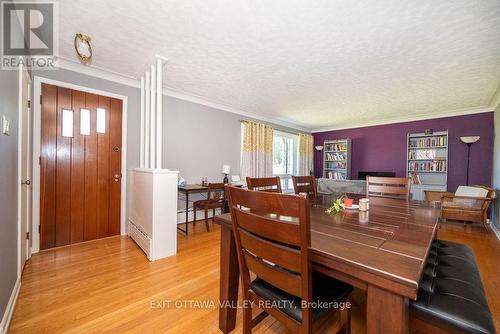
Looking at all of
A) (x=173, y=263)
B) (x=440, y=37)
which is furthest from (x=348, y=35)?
(x=173, y=263)

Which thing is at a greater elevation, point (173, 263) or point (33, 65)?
point (33, 65)

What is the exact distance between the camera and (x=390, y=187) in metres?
2.33

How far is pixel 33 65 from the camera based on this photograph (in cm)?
247

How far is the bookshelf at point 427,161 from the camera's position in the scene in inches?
183

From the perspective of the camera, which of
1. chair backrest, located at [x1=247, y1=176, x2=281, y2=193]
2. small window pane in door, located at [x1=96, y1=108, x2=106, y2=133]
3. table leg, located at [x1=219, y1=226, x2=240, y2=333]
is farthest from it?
small window pane in door, located at [x1=96, y1=108, x2=106, y2=133]

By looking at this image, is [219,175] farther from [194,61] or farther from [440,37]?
[440,37]

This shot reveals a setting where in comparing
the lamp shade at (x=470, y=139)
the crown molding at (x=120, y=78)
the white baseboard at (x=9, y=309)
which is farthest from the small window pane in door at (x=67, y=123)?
the lamp shade at (x=470, y=139)

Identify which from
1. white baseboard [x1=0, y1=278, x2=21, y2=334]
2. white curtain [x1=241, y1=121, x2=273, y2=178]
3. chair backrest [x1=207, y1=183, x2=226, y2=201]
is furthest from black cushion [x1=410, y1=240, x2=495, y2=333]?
white curtain [x1=241, y1=121, x2=273, y2=178]

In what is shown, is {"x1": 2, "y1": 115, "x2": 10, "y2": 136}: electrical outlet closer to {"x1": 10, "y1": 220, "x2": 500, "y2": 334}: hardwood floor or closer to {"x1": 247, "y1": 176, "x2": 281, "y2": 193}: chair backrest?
{"x1": 10, "y1": 220, "x2": 500, "y2": 334}: hardwood floor

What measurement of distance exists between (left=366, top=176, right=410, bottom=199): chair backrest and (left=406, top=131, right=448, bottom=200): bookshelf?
9.72 ft

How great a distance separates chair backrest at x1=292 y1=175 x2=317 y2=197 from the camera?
2.20 m

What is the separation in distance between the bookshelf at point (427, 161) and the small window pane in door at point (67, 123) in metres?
6.14

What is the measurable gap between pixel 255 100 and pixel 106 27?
101 inches

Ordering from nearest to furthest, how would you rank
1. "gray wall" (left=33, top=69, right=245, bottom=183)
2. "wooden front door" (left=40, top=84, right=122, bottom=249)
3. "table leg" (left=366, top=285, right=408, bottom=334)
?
"table leg" (left=366, top=285, right=408, bottom=334) < "wooden front door" (left=40, top=84, right=122, bottom=249) < "gray wall" (left=33, top=69, right=245, bottom=183)
